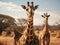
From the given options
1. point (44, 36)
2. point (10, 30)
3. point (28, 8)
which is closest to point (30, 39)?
point (28, 8)

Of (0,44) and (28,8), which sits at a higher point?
(28,8)

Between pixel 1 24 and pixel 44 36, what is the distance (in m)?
9.44

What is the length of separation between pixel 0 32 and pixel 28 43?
35.7 ft

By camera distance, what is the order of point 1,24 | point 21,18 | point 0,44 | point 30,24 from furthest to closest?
1. point 21,18
2. point 1,24
3. point 0,44
4. point 30,24

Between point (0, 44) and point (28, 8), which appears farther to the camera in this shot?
point (0, 44)

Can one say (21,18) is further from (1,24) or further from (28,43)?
(28,43)

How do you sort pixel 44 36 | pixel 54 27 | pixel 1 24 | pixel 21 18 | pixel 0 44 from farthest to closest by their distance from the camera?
→ pixel 54 27 → pixel 21 18 → pixel 1 24 → pixel 0 44 → pixel 44 36

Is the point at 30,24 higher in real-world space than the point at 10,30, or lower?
higher

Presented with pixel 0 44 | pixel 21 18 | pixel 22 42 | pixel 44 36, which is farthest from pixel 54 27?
pixel 22 42

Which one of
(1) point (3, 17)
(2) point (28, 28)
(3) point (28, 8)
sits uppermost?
(3) point (28, 8)

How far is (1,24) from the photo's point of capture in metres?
16.5

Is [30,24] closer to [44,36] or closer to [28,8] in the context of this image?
[28,8]

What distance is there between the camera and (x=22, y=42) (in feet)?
17.3

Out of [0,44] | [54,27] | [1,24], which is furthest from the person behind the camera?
[54,27]
